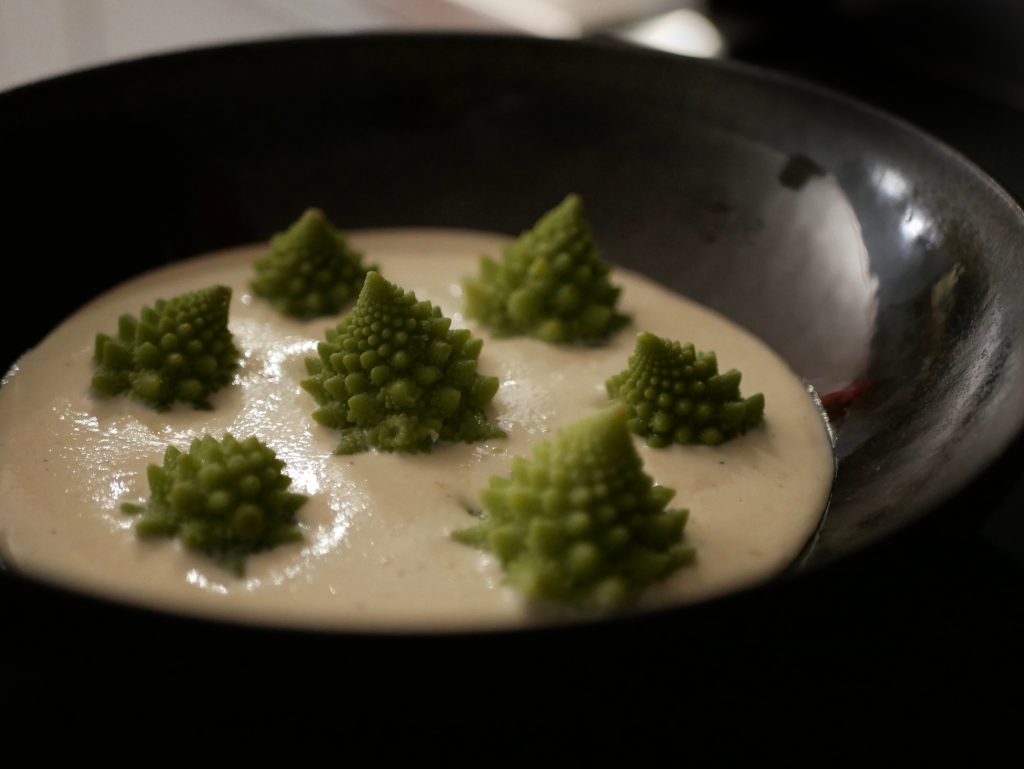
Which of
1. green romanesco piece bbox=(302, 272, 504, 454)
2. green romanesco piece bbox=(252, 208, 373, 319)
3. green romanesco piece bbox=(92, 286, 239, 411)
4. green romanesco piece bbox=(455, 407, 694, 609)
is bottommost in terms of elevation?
green romanesco piece bbox=(455, 407, 694, 609)

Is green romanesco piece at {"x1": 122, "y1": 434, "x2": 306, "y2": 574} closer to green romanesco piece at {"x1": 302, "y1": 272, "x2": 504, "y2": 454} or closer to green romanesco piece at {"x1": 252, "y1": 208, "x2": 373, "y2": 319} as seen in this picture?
green romanesco piece at {"x1": 302, "y1": 272, "x2": 504, "y2": 454}

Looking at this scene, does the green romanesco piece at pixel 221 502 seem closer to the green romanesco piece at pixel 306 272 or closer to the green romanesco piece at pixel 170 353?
the green romanesco piece at pixel 170 353

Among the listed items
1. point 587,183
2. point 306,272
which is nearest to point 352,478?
point 306,272

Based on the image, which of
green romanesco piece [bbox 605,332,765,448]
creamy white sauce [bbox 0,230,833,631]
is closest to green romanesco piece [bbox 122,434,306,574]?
creamy white sauce [bbox 0,230,833,631]

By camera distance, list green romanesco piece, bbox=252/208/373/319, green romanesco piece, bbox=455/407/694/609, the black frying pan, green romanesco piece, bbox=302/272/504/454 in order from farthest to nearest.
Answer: green romanesco piece, bbox=252/208/373/319
the black frying pan
green romanesco piece, bbox=302/272/504/454
green romanesco piece, bbox=455/407/694/609

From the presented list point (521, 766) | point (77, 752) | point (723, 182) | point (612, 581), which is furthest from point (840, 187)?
point (77, 752)

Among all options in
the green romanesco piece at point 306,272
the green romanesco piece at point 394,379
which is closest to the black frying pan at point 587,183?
the green romanesco piece at point 306,272
